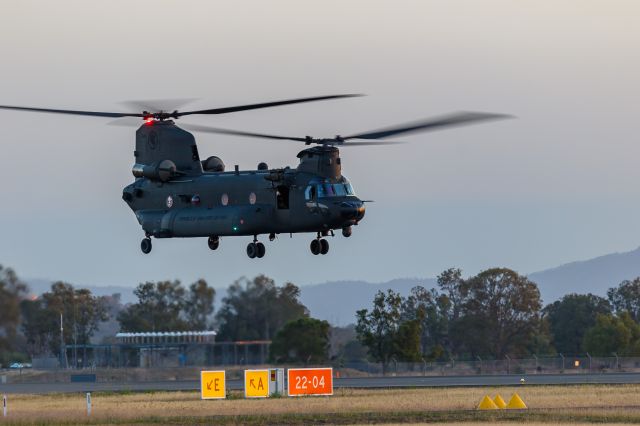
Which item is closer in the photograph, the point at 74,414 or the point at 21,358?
the point at 74,414

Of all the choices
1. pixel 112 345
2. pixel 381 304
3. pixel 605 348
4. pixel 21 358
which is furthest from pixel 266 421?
pixel 21 358

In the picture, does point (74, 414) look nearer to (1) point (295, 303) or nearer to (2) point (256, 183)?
(2) point (256, 183)

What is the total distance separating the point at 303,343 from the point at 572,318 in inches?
2303

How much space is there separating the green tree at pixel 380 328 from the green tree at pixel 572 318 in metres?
40.7

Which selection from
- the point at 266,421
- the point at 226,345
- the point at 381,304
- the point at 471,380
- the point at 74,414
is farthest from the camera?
the point at 226,345

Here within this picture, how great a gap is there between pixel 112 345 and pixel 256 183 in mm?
101844

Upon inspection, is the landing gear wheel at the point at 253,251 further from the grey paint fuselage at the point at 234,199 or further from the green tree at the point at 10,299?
the green tree at the point at 10,299

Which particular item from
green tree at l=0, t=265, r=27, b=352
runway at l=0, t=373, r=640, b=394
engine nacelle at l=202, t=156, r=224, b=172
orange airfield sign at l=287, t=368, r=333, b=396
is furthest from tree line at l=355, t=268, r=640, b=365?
engine nacelle at l=202, t=156, r=224, b=172

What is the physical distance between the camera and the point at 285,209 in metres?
62.2

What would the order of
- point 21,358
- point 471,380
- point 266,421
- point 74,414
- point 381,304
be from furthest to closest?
1. point 21,358
2. point 381,304
3. point 471,380
4. point 74,414
5. point 266,421

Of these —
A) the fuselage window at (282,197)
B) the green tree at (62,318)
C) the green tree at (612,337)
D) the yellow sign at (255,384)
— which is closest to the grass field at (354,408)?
the yellow sign at (255,384)

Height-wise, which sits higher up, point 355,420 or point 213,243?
point 213,243

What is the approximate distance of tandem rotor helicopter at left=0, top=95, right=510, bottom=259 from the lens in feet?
199

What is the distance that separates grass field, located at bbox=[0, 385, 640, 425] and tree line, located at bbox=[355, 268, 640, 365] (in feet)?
152
